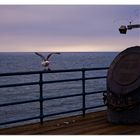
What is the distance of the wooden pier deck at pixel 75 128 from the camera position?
24.4 ft

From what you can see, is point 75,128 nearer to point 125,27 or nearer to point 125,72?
point 125,72

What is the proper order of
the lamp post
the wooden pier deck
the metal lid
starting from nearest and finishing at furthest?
the wooden pier deck
the metal lid
the lamp post

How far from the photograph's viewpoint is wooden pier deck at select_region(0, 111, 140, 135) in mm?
7434

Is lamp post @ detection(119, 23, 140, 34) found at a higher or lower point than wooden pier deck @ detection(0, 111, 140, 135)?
higher

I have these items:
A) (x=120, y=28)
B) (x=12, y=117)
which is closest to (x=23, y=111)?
(x=12, y=117)

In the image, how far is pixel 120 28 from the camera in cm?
926

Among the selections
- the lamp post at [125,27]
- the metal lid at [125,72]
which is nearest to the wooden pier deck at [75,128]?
the metal lid at [125,72]

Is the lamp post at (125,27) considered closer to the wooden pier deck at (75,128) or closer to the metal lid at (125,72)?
the metal lid at (125,72)

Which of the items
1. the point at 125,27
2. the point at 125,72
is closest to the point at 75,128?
the point at 125,72

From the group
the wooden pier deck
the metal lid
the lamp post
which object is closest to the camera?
the wooden pier deck

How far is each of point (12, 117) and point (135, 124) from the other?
Answer: 86.7ft

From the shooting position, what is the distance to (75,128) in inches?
307

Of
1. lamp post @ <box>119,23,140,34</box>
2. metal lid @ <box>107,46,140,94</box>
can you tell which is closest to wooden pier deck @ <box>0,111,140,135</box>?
metal lid @ <box>107,46,140,94</box>

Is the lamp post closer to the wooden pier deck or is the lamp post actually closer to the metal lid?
the metal lid
